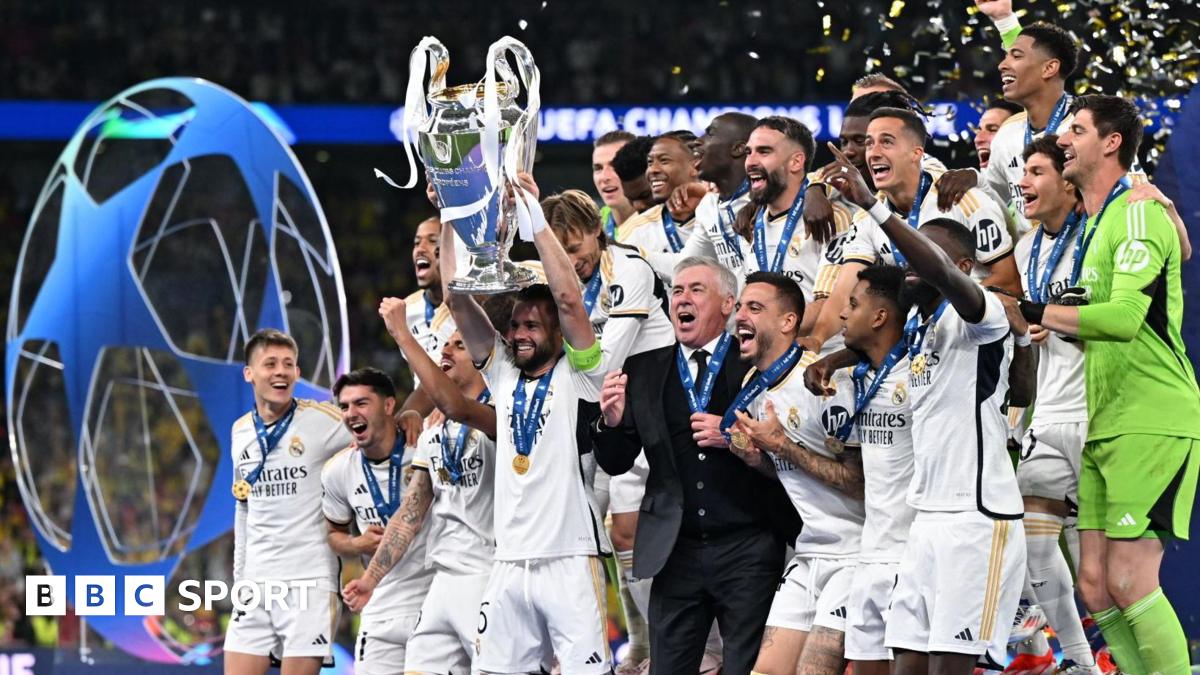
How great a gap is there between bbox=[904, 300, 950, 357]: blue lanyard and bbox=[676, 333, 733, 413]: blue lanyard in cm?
73

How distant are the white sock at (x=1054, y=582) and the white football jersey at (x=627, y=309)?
4.98ft

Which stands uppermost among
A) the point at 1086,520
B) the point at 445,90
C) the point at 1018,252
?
the point at 445,90

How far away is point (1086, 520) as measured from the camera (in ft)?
18.0

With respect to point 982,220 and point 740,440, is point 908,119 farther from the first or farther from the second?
point 740,440

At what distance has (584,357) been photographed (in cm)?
587

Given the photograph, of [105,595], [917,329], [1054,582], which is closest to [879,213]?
[917,329]

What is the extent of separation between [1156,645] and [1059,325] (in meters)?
1.07

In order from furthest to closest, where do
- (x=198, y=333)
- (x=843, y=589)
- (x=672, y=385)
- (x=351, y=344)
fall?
(x=351, y=344) < (x=198, y=333) < (x=672, y=385) < (x=843, y=589)

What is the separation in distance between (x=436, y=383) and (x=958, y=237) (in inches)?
76.1

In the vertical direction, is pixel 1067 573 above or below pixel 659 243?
below

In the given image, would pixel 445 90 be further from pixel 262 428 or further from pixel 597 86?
pixel 597 86

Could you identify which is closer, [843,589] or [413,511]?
[843,589]

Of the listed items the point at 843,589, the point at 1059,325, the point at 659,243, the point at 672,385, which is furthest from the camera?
the point at 659,243

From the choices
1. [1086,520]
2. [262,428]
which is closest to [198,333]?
[262,428]
